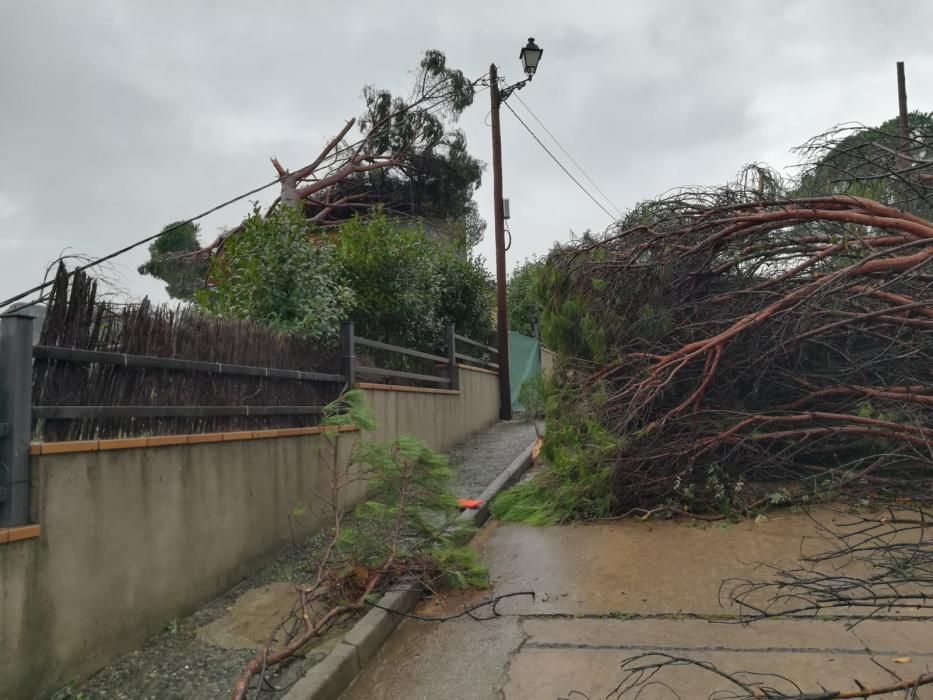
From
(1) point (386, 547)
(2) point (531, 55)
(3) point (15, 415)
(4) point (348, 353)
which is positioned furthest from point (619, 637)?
(2) point (531, 55)

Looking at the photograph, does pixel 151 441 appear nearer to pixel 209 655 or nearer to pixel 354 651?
pixel 209 655

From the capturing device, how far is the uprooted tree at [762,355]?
263 inches

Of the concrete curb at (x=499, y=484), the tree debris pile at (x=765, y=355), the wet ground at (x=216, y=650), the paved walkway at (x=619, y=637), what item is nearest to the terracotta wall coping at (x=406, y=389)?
the concrete curb at (x=499, y=484)

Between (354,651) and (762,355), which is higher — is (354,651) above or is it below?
below

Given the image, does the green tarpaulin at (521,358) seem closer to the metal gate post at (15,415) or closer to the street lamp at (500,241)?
the street lamp at (500,241)

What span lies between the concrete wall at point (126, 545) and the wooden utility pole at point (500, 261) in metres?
9.18

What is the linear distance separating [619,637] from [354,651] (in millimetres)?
1503

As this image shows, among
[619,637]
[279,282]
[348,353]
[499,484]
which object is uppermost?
[279,282]

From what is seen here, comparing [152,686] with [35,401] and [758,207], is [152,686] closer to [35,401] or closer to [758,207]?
[35,401]

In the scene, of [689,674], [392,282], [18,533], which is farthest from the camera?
[392,282]

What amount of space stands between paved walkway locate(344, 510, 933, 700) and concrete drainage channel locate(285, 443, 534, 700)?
72 mm

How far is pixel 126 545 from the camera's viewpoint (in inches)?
157

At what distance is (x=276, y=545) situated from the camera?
5695 mm

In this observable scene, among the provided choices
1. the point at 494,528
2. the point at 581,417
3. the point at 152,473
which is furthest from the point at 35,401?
the point at 581,417
